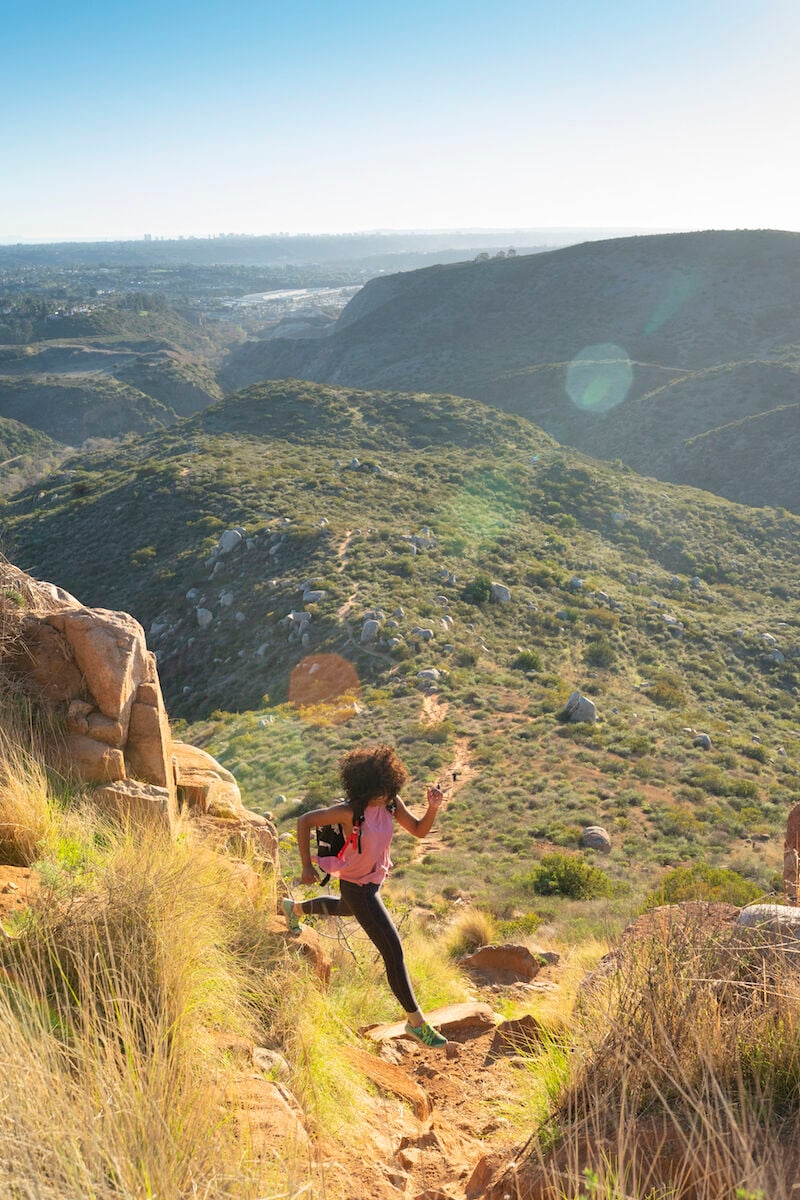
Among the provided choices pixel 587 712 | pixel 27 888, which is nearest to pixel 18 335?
pixel 587 712

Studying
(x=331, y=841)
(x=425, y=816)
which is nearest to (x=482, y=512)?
(x=425, y=816)

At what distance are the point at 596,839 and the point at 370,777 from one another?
9.22 metres

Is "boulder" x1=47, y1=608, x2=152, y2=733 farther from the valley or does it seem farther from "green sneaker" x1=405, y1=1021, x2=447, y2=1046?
"green sneaker" x1=405, y1=1021, x2=447, y2=1046

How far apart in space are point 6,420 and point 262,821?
80.7m

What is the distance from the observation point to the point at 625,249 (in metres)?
81.7

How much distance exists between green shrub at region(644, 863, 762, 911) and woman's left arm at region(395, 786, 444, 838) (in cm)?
388

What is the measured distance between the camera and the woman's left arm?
434cm

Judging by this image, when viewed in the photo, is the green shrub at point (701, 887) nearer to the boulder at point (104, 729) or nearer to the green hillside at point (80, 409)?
the boulder at point (104, 729)

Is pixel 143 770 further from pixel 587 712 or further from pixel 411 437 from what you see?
pixel 411 437

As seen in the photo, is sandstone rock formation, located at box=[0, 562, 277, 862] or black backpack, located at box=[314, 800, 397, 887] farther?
sandstone rock formation, located at box=[0, 562, 277, 862]

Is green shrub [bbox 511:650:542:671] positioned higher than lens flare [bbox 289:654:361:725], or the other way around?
green shrub [bbox 511:650:542:671]

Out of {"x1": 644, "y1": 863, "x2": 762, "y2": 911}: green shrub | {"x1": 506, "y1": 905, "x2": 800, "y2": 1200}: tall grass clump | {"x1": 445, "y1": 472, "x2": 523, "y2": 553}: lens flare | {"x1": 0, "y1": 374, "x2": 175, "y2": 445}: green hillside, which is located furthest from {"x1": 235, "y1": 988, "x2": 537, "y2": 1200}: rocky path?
{"x1": 0, "y1": 374, "x2": 175, "y2": 445}: green hillside

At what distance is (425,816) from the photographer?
14.8ft

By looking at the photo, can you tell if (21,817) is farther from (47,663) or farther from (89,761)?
(47,663)
